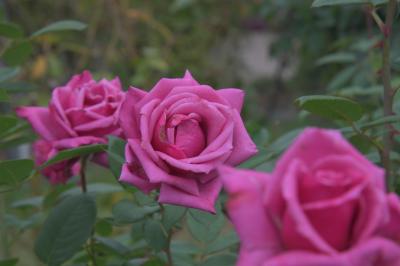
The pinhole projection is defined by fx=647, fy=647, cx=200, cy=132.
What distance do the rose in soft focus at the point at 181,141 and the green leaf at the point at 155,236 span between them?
12 cm

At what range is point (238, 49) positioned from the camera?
3.84m

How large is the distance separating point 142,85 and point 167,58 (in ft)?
1.38

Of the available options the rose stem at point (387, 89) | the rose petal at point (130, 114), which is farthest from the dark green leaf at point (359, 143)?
the rose petal at point (130, 114)

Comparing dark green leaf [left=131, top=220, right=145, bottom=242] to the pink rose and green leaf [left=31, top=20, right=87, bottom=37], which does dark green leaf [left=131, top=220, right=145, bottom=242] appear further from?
green leaf [left=31, top=20, right=87, bottom=37]

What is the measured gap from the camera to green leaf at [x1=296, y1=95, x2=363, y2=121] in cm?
60

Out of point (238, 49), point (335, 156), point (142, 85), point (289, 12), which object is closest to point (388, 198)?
point (335, 156)

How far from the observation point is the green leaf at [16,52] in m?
0.95

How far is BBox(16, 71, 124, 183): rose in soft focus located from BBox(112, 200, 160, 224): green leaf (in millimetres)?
69

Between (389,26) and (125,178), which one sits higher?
(389,26)

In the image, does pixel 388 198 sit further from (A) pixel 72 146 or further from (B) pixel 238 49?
(B) pixel 238 49

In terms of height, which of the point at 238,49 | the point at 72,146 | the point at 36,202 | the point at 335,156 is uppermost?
the point at 335,156

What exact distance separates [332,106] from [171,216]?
189mm

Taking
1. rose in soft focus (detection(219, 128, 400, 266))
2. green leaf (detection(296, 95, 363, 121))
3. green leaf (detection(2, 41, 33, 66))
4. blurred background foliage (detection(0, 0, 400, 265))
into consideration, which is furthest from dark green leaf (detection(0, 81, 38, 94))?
blurred background foliage (detection(0, 0, 400, 265))

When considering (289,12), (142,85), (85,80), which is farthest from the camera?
(289,12)
